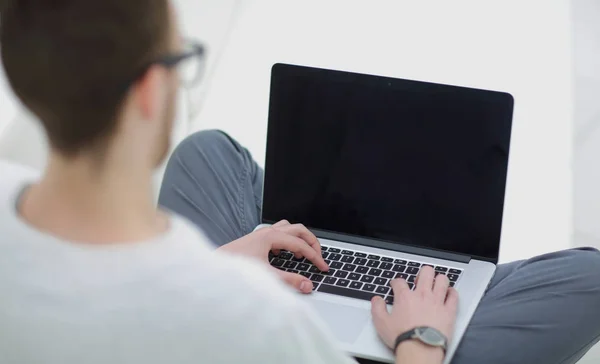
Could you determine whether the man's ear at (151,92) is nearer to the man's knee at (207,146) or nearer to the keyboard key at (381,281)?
the keyboard key at (381,281)

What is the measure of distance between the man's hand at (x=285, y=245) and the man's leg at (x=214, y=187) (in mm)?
119

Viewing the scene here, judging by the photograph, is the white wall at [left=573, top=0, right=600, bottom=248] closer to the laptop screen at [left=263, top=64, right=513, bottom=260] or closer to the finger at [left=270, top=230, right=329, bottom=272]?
the laptop screen at [left=263, top=64, right=513, bottom=260]

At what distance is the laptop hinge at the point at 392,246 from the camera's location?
4.07 feet

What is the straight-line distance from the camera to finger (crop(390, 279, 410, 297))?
1.07 meters

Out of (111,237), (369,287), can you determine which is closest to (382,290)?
(369,287)

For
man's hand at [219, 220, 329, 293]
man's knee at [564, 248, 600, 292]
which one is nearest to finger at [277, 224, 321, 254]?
man's hand at [219, 220, 329, 293]

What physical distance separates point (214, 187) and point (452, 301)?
1.45 feet

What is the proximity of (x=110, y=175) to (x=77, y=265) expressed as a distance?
0.24ft

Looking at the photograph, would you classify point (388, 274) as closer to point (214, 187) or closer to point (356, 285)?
point (356, 285)

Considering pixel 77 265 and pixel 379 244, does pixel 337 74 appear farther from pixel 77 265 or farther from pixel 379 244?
pixel 77 265

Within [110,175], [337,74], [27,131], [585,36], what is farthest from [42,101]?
[585,36]

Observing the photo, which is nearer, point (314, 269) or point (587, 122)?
point (314, 269)

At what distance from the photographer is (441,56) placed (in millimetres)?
2375

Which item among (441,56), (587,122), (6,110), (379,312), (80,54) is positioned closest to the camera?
(80,54)
